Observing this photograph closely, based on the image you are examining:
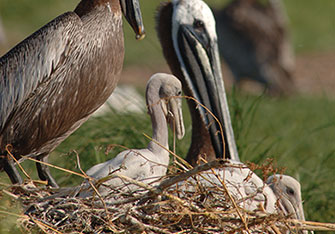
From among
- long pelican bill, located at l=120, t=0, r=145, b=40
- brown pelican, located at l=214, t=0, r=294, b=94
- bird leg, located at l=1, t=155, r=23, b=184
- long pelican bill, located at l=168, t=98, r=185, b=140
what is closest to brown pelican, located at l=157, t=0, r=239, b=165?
long pelican bill, located at l=168, t=98, r=185, b=140

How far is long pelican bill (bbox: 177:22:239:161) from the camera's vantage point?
4.46 meters

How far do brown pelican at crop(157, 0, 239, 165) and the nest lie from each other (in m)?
1.21

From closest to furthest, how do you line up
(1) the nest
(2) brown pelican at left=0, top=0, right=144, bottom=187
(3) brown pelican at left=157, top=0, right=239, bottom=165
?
(1) the nest < (2) brown pelican at left=0, top=0, right=144, bottom=187 < (3) brown pelican at left=157, top=0, right=239, bottom=165

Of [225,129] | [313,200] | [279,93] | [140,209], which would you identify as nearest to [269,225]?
[140,209]

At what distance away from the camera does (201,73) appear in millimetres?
4527

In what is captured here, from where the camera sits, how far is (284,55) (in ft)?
43.9

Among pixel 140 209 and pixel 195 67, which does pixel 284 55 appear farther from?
pixel 140 209

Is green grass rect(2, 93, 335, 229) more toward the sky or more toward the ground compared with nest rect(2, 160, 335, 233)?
more toward the ground

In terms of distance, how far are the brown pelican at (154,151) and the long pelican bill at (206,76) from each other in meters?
0.51

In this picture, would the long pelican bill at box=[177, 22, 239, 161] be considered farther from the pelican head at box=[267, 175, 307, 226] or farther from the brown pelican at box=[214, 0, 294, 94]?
the brown pelican at box=[214, 0, 294, 94]

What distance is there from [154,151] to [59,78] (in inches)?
28.5

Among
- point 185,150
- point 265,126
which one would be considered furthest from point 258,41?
point 185,150

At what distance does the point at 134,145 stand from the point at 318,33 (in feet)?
58.4

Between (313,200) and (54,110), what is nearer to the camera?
(54,110)
